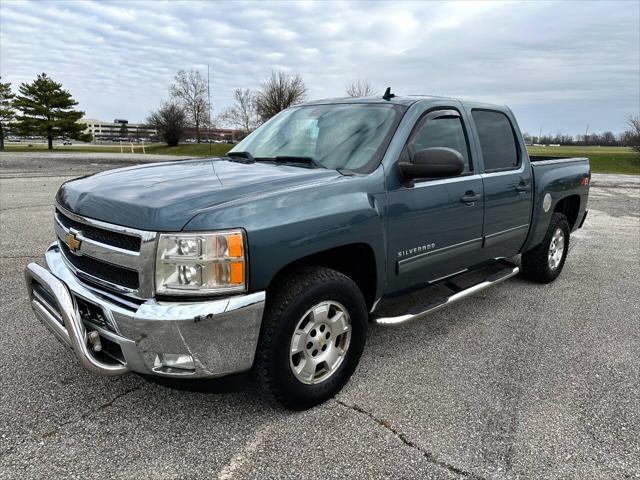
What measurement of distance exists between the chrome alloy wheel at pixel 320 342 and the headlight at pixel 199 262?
1.74ft

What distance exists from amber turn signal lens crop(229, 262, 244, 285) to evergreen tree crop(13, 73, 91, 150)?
53086 mm

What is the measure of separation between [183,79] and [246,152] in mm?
55731

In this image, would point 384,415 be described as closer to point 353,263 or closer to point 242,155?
point 353,263

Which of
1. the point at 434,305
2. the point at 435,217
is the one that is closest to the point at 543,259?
the point at 434,305

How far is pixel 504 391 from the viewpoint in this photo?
10.0 ft

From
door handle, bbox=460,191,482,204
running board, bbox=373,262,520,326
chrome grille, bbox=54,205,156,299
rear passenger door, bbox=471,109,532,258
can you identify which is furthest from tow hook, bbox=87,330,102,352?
rear passenger door, bbox=471,109,532,258

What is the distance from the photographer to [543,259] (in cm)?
510

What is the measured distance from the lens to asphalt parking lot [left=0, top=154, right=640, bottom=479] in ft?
7.70

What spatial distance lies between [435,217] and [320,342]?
4.03 ft

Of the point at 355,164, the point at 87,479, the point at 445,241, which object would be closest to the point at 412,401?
the point at 445,241

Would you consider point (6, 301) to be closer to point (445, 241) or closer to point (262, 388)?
point (262, 388)

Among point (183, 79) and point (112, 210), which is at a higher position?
point (183, 79)

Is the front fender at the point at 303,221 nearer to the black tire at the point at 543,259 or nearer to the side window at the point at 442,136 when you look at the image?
the side window at the point at 442,136

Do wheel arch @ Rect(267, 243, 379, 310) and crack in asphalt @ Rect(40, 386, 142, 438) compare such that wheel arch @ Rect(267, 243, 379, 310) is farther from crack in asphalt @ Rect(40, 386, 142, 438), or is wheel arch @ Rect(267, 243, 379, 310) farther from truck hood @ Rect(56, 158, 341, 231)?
crack in asphalt @ Rect(40, 386, 142, 438)
